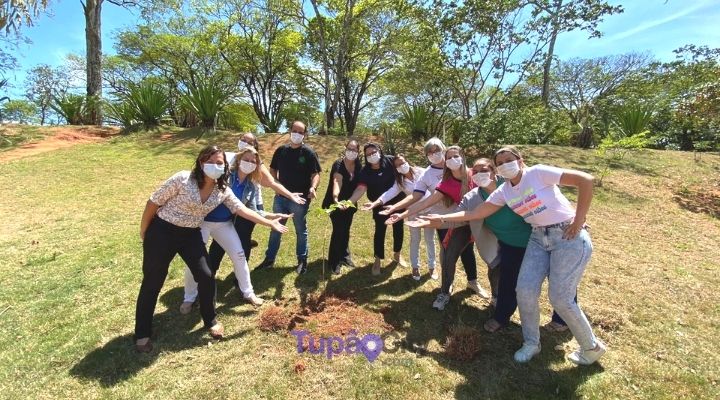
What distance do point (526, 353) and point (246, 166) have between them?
2.89m

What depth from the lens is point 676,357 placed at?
11.0 ft

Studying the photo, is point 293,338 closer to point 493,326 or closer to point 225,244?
point 225,244

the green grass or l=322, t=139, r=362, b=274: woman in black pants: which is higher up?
l=322, t=139, r=362, b=274: woman in black pants

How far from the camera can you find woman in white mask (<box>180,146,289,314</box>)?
3.54m

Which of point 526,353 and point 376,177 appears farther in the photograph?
point 376,177

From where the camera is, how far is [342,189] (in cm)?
455

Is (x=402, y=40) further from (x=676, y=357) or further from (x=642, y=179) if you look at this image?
(x=676, y=357)

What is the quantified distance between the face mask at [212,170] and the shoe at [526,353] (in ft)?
8.91

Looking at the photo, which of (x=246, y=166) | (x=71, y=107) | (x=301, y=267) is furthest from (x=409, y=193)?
(x=71, y=107)

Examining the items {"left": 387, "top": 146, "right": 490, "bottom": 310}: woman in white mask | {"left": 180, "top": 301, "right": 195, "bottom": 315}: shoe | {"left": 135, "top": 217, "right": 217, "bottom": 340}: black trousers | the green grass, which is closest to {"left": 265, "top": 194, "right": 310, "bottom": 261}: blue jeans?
the green grass

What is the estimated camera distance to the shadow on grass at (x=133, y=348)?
2.95m

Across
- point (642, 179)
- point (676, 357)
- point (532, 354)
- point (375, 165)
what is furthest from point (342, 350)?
point (642, 179)

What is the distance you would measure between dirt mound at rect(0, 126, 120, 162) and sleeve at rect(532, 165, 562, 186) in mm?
11346

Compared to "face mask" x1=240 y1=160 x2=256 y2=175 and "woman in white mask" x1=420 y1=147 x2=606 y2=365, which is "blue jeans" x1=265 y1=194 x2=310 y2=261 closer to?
"face mask" x1=240 y1=160 x2=256 y2=175
